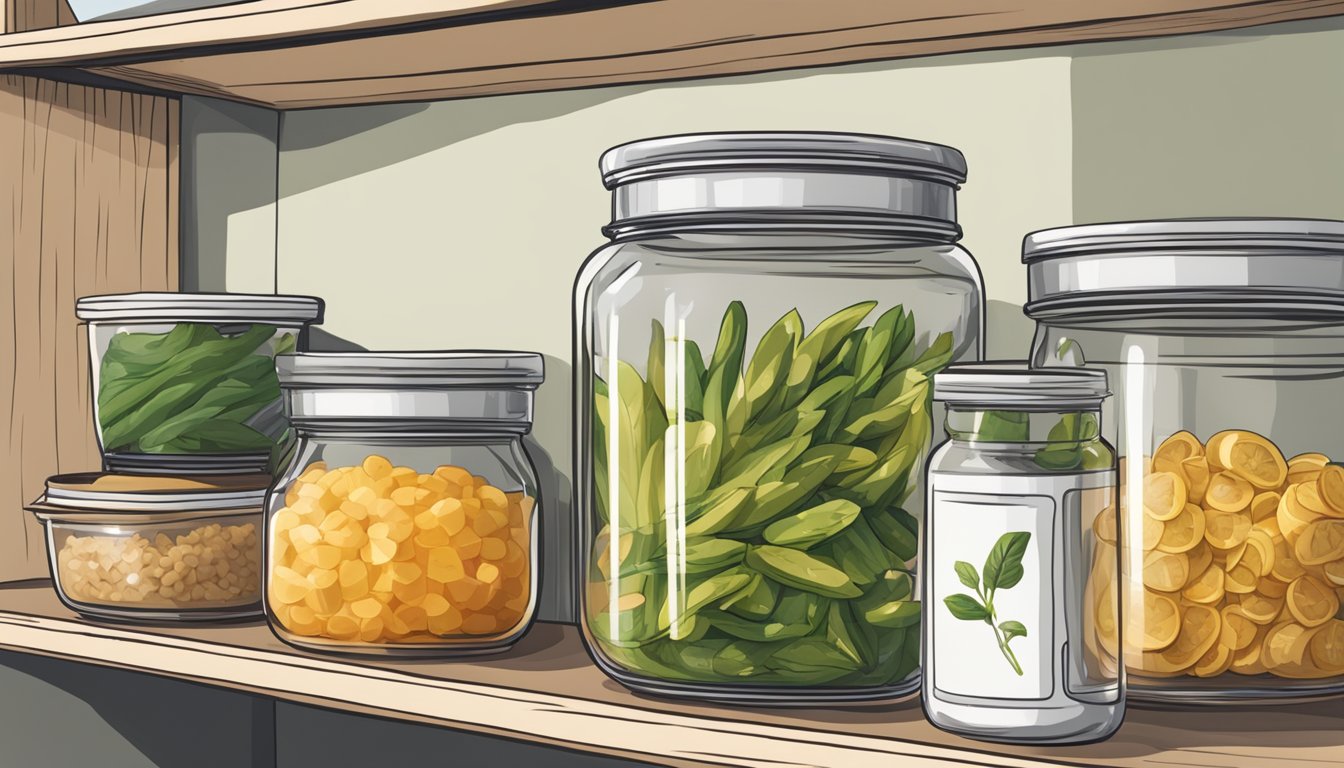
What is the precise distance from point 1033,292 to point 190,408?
565mm

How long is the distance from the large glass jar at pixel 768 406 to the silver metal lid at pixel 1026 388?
0.06 m

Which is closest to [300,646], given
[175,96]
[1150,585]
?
[1150,585]

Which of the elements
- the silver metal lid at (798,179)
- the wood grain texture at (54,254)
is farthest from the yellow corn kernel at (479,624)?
the wood grain texture at (54,254)

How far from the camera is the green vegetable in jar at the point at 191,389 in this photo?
89cm

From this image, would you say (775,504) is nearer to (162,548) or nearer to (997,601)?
(997,601)

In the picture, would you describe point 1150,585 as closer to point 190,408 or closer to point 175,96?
point 190,408

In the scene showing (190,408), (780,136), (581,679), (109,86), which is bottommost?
(581,679)

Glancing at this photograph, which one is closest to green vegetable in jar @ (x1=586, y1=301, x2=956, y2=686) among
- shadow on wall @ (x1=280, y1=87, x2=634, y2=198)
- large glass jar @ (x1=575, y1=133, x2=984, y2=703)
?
large glass jar @ (x1=575, y1=133, x2=984, y2=703)

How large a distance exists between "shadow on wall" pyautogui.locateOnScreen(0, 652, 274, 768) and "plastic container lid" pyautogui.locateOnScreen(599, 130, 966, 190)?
0.64 m

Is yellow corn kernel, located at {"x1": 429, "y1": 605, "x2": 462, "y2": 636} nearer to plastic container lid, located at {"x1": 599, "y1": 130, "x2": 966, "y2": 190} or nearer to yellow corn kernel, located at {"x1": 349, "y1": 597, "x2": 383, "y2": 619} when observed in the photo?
yellow corn kernel, located at {"x1": 349, "y1": 597, "x2": 383, "y2": 619}

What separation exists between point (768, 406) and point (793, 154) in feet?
0.40

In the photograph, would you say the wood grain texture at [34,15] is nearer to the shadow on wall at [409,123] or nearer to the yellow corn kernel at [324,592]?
the shadow on wall at [409,123]

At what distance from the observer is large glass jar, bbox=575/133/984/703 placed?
597 millimetres

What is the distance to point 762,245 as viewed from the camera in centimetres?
65
